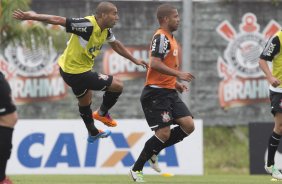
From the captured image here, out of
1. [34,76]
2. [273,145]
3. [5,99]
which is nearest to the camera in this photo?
[5,99]

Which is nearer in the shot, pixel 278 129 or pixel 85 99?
pixel 85 99

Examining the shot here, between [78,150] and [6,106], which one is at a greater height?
[6,106]

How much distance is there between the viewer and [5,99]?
31.2 ft

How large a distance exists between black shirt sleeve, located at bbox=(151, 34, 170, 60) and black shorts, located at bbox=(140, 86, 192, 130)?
541 mm

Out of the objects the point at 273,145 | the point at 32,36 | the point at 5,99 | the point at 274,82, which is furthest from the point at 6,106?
the point at 32,36

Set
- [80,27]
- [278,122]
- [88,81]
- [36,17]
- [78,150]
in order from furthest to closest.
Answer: [78,150] → [278,122] → [88,81] → [80,27] → [36,17]

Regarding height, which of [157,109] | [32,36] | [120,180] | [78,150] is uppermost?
[32,36]

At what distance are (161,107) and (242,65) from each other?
904 centimetres

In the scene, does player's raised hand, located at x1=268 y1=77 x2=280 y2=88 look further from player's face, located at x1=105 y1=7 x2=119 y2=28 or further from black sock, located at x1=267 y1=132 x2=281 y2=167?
player's face, located at x1=105 y1=7 x2=119 y2=28

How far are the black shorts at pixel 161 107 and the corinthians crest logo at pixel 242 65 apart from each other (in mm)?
8543

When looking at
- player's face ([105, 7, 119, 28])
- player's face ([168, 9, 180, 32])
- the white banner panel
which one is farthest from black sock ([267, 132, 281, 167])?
the white banner panel

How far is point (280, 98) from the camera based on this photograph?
13.9 metres

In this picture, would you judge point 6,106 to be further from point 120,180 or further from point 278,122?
point 278,122

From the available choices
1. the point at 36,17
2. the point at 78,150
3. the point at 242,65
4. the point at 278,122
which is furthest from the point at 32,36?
the point at 36,17
